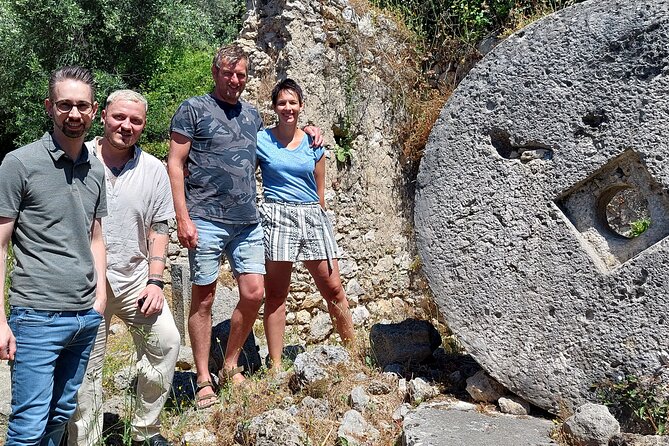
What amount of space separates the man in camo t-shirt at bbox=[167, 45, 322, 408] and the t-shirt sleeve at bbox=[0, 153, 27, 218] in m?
1.12

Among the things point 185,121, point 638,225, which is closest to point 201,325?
point 185,121

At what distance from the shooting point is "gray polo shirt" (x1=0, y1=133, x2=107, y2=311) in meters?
2.33

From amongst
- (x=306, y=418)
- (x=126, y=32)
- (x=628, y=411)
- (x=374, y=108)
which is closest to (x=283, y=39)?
(x=374, y=108)

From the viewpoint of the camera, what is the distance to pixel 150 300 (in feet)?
9.49

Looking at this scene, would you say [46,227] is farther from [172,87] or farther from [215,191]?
[172,87]

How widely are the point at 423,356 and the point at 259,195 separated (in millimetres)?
1732

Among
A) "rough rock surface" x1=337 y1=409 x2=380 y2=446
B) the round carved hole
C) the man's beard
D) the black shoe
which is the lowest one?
the black shoe

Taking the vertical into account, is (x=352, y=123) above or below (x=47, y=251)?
above

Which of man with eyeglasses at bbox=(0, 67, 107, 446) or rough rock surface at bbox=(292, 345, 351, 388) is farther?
rough rock surface at bbox=(292, 345, 351, 388)

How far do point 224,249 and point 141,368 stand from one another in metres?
0.81

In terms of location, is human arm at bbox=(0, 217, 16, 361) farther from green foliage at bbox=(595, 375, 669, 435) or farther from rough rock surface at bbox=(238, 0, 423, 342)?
rough rock surface at bbox=(238, 0, 423, 342)

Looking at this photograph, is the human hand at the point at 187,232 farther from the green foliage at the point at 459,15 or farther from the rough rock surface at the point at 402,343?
the green foliage at the point at 459,15

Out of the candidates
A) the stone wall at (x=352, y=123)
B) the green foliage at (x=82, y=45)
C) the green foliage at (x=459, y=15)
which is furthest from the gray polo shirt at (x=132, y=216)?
the green foliage at (x=82, y=45)

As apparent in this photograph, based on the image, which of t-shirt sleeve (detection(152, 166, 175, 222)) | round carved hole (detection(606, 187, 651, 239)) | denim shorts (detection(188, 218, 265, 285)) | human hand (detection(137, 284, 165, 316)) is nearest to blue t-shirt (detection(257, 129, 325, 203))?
denim shorts (detection(188, 218, 265, 285))
